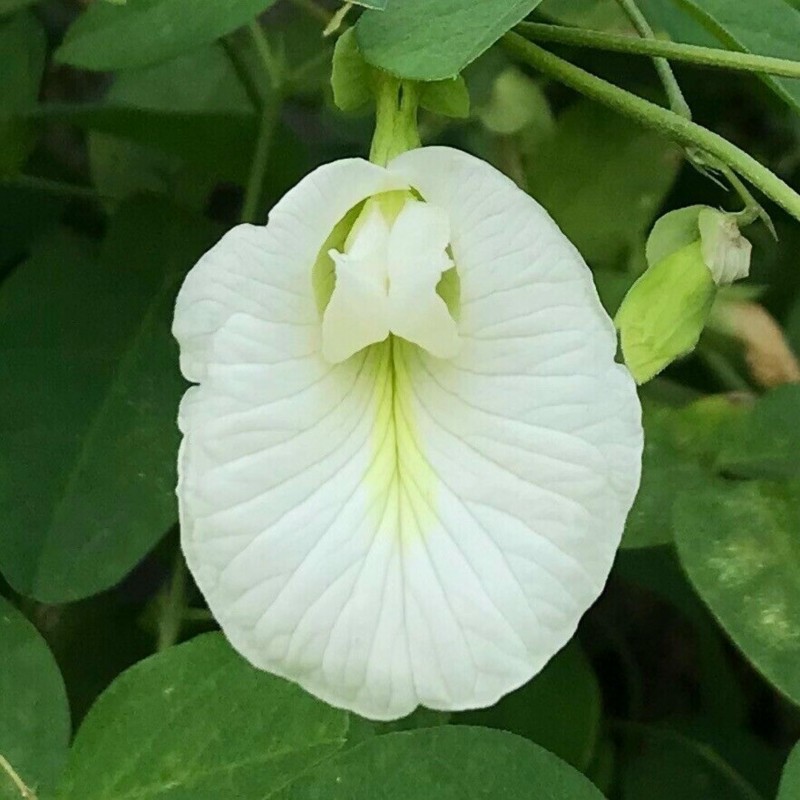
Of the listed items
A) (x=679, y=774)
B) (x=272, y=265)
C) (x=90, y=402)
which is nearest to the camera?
(x=272, y=265)

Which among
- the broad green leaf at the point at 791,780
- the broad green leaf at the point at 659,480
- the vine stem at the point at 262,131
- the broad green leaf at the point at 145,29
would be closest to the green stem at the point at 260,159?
the vine stem at the point at 262,131

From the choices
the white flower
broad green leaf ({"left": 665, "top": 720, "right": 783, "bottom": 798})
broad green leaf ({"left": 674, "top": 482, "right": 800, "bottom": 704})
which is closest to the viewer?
the white flower

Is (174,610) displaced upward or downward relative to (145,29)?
downward

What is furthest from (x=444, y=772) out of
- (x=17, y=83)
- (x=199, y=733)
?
(x=17, y=83)

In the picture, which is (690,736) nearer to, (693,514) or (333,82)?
(693,514)

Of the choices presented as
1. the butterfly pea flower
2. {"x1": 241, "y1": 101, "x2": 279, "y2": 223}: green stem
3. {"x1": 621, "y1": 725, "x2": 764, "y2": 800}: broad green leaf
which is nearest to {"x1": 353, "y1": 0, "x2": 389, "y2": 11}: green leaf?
the butterfly pea flower

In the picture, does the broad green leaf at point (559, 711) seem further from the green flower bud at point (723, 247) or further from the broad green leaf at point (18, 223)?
the broad green leaf at point (18, 223)

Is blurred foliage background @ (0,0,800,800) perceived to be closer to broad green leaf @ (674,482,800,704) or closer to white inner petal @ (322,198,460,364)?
broad green leaf @ (674,482,800,704)

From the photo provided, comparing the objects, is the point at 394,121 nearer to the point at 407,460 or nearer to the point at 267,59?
the point at 407,460
